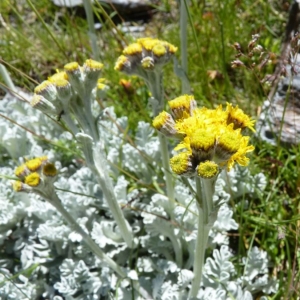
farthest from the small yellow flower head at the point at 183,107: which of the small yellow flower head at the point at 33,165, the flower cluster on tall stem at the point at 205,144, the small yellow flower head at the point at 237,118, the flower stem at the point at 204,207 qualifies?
the small yellow flower head at the point at 33,165

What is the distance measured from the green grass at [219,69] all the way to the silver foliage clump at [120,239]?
0.39ft

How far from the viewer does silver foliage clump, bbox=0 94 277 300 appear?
2469mm

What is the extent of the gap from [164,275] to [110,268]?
315 mm

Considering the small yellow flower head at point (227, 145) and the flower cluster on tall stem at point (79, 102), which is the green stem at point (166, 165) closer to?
the flower cluster on tall stem at point (79, 102)

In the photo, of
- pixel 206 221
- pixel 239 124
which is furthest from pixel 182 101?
pixel 206 221

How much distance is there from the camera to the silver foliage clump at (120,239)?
2469mm

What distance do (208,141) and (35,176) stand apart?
3.03ft

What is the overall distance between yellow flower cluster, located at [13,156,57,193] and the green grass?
0.52 m

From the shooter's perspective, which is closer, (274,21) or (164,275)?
(164,275)

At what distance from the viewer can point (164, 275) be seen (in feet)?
8.36

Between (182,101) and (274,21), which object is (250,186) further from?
(274,21)

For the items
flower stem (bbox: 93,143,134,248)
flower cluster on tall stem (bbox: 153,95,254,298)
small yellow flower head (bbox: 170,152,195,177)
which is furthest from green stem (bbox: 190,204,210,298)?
flower stem (bbox: 93,143,134,248)

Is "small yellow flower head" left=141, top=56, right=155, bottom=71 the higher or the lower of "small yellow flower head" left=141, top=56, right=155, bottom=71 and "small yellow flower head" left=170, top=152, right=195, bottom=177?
the higher

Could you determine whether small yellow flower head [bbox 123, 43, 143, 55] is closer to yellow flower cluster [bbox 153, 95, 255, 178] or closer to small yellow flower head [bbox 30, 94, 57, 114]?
small yellow flower head [bbox 30, 94, 57, 114]
